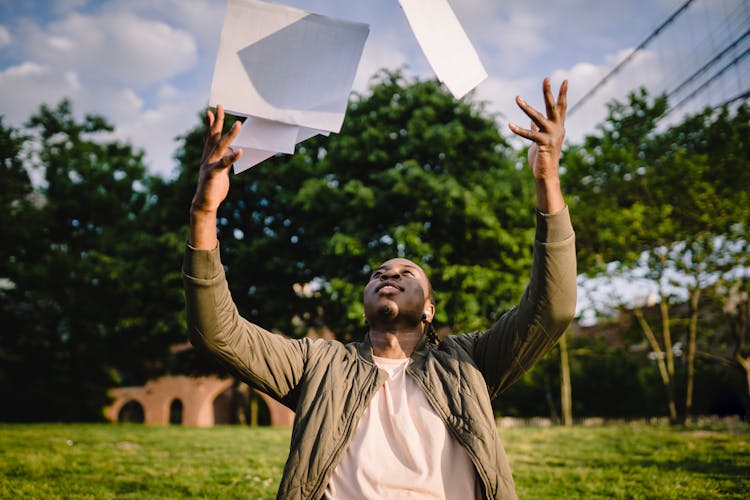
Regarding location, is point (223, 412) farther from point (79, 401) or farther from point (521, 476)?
point (521, 476)

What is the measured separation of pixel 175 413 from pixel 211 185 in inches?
1412

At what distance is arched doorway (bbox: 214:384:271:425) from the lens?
25.2 meters

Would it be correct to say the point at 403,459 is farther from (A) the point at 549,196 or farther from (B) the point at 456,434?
(A) the point at 549,196

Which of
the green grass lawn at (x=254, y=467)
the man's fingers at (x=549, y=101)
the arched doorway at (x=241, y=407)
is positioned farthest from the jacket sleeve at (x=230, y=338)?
the arched doorway at (x=241, y=407)

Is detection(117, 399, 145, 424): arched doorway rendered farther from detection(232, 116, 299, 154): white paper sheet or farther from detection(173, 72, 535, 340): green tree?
detection(232, 116, 299, 154): white paper sheet

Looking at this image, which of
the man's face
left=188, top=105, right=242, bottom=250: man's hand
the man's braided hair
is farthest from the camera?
the man's braided hair

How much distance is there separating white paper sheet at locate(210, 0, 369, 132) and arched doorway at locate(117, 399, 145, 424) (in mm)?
35701

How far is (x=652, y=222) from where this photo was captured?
1739cm

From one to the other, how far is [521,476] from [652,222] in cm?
1452

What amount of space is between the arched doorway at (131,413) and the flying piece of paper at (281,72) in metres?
35.6

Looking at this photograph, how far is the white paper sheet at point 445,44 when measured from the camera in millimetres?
2008

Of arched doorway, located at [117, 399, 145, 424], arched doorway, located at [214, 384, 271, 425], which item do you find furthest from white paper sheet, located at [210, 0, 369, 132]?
arched doorway, located at [117, 399, 145, 424]

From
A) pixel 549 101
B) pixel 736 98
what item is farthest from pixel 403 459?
pixel 736 98

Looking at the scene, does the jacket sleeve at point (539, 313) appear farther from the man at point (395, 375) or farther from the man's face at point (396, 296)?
the man's face at point (396, 296)
